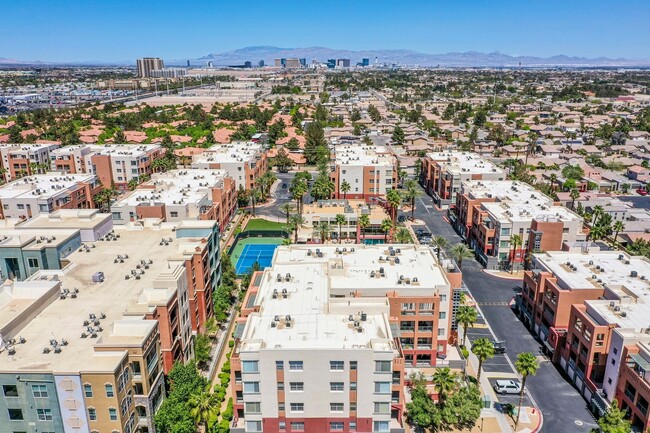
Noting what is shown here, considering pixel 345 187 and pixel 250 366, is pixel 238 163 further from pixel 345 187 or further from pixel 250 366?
pixel 250 366

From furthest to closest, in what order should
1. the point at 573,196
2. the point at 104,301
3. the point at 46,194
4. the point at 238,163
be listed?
the point at 238,163 < the point at 573,196 < the point at 46,194 < the point at 104,301

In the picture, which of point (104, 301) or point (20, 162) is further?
point (20, 162)

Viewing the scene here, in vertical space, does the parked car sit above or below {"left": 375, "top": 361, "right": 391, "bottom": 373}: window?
below

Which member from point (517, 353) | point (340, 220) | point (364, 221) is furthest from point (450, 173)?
point (517, 353)

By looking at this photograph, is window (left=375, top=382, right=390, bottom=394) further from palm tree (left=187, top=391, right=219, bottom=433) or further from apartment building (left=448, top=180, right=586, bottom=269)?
apartment building (left=448, top=180, right=586, bottom=269)

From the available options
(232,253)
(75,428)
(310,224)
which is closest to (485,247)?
(310,224)

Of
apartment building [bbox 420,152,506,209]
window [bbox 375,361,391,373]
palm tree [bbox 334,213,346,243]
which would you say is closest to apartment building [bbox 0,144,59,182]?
palm tree [bbox 334,213,346,243]

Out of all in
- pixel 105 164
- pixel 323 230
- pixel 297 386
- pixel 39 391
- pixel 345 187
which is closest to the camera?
pixel 39 391
